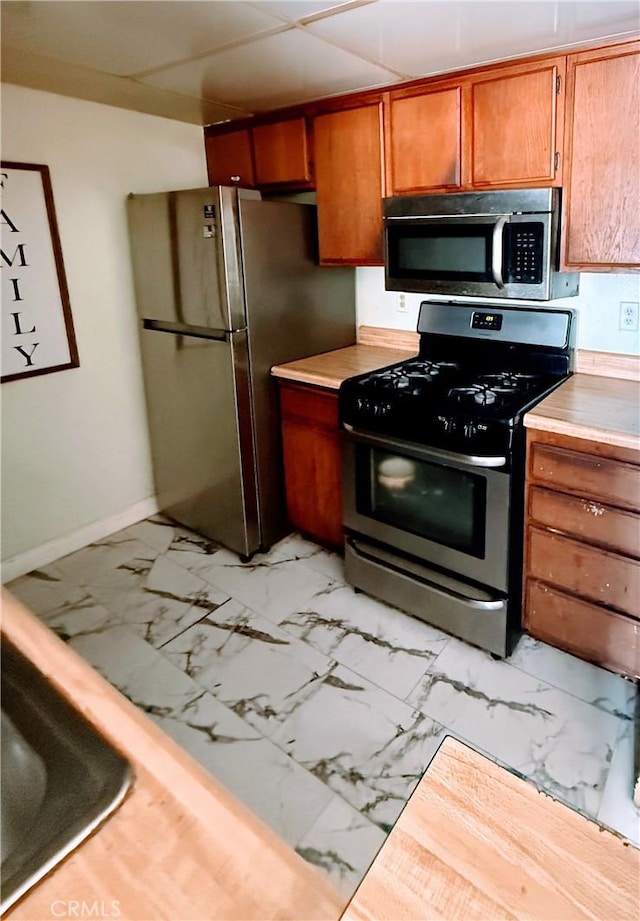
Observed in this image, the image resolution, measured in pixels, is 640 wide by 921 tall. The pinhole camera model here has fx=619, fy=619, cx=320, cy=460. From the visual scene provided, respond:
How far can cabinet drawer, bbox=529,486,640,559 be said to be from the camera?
6.45 feet

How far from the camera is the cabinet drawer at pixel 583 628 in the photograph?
6.79ft

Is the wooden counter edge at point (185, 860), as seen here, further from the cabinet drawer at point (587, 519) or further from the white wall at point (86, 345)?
the white wall at point (86, 345)

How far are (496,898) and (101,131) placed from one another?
10.5ft

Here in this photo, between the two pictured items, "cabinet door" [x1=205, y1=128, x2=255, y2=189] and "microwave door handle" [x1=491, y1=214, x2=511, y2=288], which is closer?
"microwave door handle" [x1=491, y1=214, x2=511, y2=288]

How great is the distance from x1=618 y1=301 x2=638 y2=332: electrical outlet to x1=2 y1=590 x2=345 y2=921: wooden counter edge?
225 cm

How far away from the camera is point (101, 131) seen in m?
2.86

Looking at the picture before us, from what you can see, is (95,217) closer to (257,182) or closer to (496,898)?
(257,182)

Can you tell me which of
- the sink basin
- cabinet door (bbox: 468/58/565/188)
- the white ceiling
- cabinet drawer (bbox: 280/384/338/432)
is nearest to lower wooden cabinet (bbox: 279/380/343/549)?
cabinet drawer (bbox: 280/384/338/432)

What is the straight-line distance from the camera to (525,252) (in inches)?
87.4

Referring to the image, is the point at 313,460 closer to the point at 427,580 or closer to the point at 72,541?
the point at 427,580

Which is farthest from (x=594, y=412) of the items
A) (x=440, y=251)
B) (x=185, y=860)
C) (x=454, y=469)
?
(x=185, y=860)

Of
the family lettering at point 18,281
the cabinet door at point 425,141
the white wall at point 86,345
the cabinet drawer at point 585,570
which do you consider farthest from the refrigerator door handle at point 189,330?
the cabinet drawer at point 585,570

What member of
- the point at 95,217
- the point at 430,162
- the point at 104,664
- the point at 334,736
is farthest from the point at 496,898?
the point at 95,217

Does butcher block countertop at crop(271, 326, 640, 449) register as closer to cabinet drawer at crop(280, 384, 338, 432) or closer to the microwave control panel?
cabinet drawer at crop(280, 384, 338, 432)
